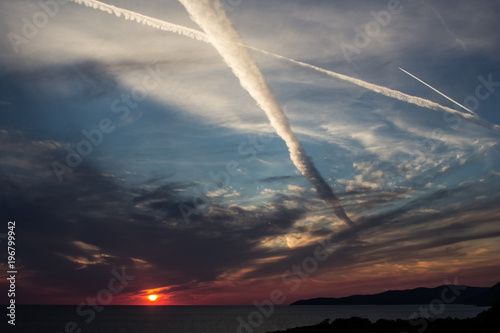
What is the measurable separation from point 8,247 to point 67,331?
112576mm

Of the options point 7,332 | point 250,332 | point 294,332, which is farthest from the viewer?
point 7,332

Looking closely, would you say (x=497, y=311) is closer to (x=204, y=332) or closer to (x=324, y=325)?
(x=324, y=325)

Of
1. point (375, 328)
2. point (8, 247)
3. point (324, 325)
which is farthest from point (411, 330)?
point (8, 247)

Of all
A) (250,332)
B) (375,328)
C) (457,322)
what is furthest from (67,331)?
(457,322)

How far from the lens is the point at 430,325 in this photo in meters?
41.2

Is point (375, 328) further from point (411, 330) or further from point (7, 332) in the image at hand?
point (7, 332)

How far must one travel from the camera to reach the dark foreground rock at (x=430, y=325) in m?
32.6

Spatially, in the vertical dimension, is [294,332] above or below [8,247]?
below

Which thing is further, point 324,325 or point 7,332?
point 7,332

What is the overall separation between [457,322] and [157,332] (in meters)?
102

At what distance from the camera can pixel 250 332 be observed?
108875 mm

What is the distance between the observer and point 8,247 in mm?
30969

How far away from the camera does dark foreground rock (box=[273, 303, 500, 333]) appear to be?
3259 cm

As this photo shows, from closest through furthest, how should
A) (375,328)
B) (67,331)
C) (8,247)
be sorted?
1. (8,247)
2. (375,328)
3. (67,331)
